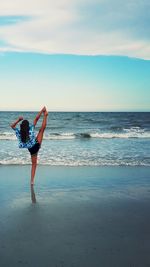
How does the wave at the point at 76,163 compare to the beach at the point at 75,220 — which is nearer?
the beach at the point at 75,220

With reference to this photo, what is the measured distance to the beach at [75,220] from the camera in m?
4.43

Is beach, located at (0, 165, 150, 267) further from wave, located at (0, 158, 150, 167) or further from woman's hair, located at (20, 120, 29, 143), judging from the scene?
wave, located at (0, 158, 150, 167)

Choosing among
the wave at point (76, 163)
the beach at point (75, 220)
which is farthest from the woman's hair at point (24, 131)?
the wave at point (76, 163)

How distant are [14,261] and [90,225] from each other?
1598 millimetres

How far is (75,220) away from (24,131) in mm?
2047

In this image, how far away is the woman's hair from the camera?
23.0 ft

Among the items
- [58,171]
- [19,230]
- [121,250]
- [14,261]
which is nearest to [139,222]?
[121,250]

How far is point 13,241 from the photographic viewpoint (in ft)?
16.1

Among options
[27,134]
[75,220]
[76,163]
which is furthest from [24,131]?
[76,163]

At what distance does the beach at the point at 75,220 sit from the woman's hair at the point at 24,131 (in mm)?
1164

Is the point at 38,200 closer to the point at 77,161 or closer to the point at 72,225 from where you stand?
the point at 72,225

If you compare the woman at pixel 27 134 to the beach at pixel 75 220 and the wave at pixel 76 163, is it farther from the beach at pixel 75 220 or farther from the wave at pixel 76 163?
the wave at pixel 76 163

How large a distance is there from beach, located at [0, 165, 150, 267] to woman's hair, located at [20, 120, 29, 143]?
1164 millimetres

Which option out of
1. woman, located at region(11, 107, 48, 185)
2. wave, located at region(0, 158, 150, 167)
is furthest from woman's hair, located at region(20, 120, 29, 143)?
wave, located at region(0, 158, 150, 167)
